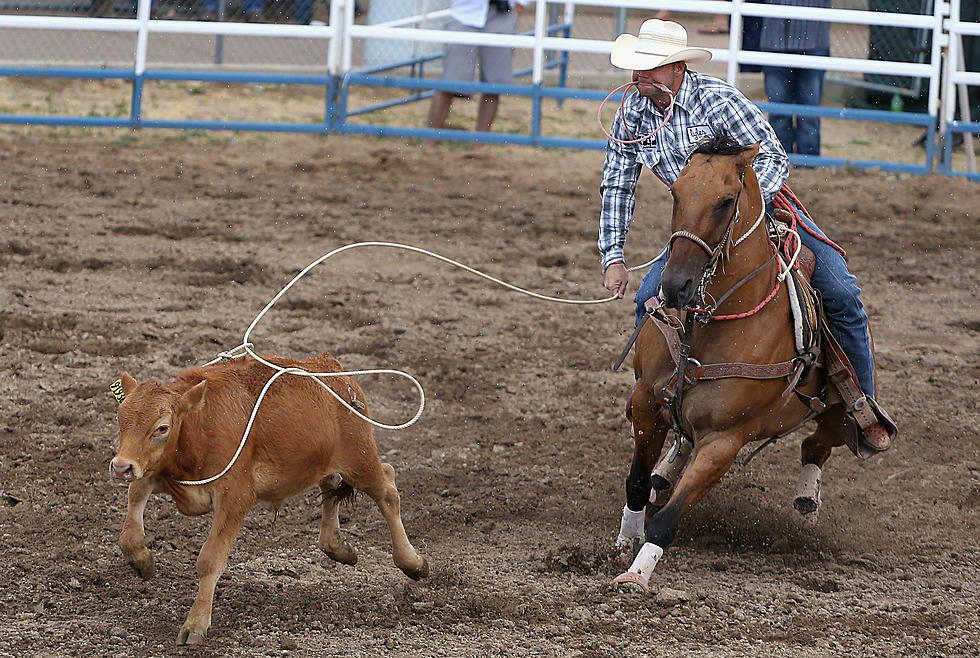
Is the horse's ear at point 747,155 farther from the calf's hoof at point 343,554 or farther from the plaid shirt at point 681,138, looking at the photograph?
the calf's hoof at point 343,554

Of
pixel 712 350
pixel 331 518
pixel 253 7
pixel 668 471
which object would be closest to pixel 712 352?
pixel 712 350

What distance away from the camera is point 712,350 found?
4.55 m

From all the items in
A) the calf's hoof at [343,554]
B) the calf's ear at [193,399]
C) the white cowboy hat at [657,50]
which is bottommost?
the calf's hoof at [343,554]

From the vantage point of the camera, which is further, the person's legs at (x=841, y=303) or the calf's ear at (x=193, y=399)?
the person's legs at (x=841, y=303)

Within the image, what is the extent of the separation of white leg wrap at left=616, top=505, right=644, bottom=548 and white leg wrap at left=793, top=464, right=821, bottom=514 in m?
0.83

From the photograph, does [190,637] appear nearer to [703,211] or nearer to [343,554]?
[343,554]

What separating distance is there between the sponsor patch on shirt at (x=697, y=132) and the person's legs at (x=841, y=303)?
60 cm

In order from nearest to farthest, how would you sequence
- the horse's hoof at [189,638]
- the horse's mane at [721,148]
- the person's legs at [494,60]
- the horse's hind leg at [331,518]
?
the horse's hoof at [189,638], the horse's mane at [721,148], the horse's hind leg at [331,518], the person's legs at [494,60]

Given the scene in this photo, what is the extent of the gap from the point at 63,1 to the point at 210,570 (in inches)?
504

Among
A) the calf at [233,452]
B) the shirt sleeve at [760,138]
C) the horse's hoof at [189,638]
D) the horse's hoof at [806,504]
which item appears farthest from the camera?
the horse's hoof at [806,504]

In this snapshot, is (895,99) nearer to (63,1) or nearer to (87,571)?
(63,1)

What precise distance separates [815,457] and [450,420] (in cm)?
179

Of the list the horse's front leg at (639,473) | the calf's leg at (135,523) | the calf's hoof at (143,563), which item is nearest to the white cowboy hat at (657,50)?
the horse's front leg at (639,473)

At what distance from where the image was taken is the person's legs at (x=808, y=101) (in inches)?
463
